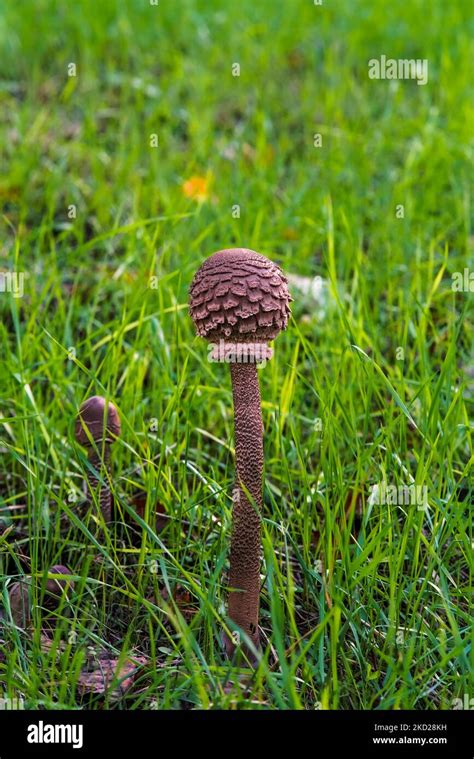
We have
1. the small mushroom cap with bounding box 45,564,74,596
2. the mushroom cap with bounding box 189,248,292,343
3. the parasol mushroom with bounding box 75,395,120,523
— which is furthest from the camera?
the parasol mushroom with bounding box 75,395,120,523

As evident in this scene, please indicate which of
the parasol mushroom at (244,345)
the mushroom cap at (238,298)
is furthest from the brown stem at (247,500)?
the mushroom cap at (238,298)

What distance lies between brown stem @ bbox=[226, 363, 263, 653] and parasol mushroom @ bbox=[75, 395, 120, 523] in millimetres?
545

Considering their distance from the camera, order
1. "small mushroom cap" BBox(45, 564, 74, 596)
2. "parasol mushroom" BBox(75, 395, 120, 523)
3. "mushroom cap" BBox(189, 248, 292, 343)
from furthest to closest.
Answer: "parasol mushroom" BBox(75, 395, 120, 523)
"small mushroom cap" BBox(45, 564, 74, 596)
"mushroom cap" BBox(189, 248, 292, 343)

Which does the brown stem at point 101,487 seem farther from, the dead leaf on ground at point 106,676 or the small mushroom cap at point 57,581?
the dead leaf on ground at point 106,676

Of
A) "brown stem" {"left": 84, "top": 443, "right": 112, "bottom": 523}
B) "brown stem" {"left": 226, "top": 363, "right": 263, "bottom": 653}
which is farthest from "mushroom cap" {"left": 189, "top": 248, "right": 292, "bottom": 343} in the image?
"brown stem" {"left": 84, "top": 443, "right": 112, "bottom": 523}

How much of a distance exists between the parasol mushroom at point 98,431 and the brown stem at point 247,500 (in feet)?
1.79

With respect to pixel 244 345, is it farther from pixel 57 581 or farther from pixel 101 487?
pixel 57 581

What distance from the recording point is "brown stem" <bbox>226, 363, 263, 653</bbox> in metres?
2.23

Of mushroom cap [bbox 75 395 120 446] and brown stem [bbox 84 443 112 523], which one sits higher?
mushroom cap [bbox 75 395 120 446]

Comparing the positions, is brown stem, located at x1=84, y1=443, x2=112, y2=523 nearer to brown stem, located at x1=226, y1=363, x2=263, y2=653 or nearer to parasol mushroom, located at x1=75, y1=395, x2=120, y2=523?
parasol mushroom, located at x1=75, y1=395, x2=120, y2=523

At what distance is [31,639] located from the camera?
7.59 ft
